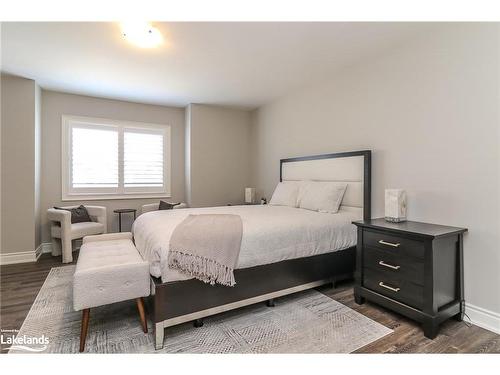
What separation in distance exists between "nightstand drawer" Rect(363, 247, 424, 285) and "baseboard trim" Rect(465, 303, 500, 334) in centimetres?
60

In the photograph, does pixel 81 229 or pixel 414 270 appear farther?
pixel 81 229

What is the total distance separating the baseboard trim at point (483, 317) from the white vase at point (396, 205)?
843 millimetres

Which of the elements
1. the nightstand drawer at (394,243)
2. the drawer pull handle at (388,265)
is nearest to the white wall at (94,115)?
the nightstand drawer at (394,243)

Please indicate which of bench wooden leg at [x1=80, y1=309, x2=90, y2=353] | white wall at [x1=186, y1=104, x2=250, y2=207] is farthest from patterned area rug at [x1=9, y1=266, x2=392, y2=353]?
white wall at [x1=186, y1=104, x2=250, y2=207]

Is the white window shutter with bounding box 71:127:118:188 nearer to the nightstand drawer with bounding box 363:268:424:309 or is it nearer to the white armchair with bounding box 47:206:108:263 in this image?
the white armchair with bounding box 47:206:108:263

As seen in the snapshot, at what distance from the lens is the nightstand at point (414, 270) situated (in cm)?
186

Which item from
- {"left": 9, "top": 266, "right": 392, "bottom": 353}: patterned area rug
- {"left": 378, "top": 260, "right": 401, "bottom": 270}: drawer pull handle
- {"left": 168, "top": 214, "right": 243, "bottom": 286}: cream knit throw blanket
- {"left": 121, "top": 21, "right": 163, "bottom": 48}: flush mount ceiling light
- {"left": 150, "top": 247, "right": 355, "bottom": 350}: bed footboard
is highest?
{"left": 121, "top": 21, "right": 163, "bottom": 48}: flush mount ceiling light

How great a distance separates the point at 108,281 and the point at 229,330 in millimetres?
949

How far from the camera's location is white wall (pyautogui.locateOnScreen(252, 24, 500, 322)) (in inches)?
77.8

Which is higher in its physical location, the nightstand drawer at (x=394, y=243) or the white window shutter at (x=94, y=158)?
the white window shutter at (x=94, y=158)

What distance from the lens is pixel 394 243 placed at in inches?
82.4

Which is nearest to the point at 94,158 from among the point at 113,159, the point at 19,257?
the point at 113,159

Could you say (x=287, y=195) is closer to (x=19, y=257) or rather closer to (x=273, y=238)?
(x=273, y=238)

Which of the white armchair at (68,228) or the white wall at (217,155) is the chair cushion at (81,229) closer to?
the white armchair at (68,228)
